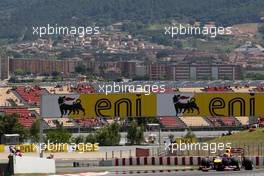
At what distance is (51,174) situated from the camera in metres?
52.6

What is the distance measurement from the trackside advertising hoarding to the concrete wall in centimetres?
1144

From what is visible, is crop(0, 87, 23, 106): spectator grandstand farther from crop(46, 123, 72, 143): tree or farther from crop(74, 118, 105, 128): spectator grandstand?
crop(46, 123, 72, 143): tree

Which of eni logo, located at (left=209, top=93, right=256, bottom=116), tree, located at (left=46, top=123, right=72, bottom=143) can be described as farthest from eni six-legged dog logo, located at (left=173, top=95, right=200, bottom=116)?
tree, located at (left=46, top=123, right=72, bottom=143)

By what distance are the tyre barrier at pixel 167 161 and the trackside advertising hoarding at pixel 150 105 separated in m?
3.35

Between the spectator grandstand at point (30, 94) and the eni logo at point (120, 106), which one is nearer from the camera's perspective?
the eni logo at point (120, 106)

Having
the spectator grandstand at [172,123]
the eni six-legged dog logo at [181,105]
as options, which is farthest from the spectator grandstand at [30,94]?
the eni six-legged dog logo at [181,105]

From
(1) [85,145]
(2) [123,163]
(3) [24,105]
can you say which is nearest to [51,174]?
(2) [123,163]

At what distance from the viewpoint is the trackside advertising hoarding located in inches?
2586

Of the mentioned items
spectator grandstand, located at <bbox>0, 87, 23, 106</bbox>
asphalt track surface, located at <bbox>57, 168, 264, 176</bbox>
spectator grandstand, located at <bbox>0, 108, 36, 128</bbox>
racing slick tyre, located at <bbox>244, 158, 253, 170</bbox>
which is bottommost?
asphalt track surface, located at <bbox>57, 168, 264, 176</bbox>

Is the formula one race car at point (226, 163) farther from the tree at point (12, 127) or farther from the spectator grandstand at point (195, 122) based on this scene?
the spectator grandstand at point (195, 122)

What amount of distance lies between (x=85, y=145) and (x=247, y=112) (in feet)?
67.5

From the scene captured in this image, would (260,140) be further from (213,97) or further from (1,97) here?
(1,97)

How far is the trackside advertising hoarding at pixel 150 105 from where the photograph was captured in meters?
65.7

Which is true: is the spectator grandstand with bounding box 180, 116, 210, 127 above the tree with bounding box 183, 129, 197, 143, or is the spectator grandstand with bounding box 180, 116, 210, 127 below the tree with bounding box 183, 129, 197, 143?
above
